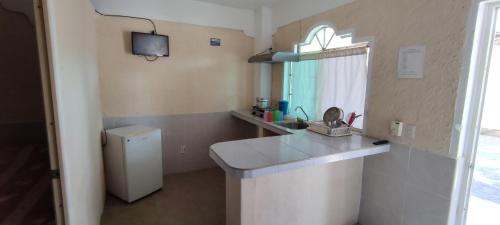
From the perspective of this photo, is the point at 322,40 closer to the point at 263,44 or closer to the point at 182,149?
the point at 263,44

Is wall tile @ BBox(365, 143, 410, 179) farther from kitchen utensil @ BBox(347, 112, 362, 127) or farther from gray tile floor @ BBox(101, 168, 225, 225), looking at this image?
gray tile floor @ BBox(101, 168, 225, 225)

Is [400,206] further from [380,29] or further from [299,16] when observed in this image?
[299,16]

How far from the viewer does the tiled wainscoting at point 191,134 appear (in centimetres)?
321

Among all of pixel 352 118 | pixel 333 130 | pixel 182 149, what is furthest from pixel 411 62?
pixel 182 149

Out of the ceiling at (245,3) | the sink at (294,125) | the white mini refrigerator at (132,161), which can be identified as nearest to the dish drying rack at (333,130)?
the sink at (294,125)

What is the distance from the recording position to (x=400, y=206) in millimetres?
1814

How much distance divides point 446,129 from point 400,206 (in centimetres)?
70

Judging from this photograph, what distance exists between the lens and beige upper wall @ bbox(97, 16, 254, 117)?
2.78 meters

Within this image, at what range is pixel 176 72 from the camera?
10.3ft

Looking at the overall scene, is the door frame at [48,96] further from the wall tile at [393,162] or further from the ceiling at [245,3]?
the ceiling at [245,3]

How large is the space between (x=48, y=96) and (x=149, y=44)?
1.93 meters

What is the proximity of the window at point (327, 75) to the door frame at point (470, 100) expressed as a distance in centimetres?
72

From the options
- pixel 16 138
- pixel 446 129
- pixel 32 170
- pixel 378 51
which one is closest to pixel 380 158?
pixel 446 129

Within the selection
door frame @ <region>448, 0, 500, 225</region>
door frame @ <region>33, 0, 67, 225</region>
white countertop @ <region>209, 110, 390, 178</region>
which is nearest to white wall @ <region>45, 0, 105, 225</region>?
door frame @ <region>33, 0, 67, 225</region>
